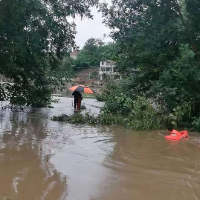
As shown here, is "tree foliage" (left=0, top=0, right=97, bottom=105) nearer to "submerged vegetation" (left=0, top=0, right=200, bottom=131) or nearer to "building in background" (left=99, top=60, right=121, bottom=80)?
"submerged vegetation" (left=0, top=0, right=200, bottom=131)

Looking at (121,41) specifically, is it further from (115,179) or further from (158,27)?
(115,179)

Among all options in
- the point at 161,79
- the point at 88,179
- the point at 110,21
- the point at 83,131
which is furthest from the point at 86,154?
the point at 110,21

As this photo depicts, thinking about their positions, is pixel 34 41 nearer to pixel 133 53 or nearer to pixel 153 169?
pixel 133 53

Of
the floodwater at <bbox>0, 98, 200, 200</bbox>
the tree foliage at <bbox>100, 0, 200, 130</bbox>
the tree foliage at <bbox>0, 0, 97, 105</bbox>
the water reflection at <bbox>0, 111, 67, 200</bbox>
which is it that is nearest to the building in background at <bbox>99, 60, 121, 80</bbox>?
the tree foliage at <bbox>100, 0, 200, 130</bbox>

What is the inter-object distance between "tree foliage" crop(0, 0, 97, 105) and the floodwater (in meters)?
3.04

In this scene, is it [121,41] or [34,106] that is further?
[34,106]

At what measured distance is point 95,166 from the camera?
20.2 ft

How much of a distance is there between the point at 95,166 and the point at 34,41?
585 cm

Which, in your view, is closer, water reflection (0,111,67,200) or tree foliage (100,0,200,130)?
water reflection (0,111,67,200)

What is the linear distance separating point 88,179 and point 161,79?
6622 mm

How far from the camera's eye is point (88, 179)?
5.30 metres

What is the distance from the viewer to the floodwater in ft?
15.5

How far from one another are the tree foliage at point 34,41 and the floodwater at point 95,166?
3.04 meters

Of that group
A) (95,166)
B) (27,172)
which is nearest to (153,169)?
(95,166)
